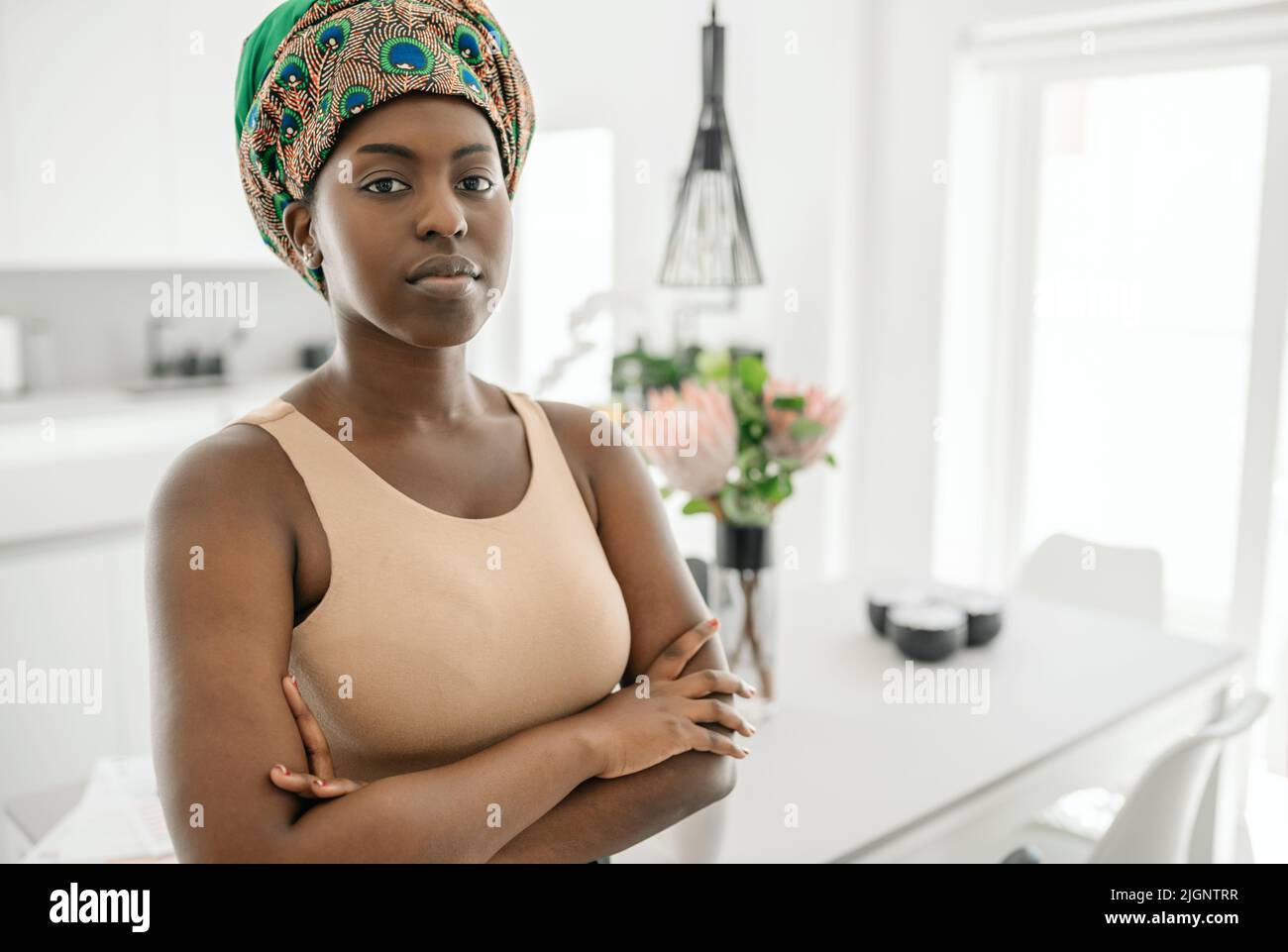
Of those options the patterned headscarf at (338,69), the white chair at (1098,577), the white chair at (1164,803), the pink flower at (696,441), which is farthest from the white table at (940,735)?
the patterned headscarf at (338,69)

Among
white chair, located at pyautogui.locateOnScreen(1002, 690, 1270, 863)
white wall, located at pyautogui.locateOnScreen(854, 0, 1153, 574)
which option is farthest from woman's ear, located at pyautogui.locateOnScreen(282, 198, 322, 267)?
white wall, located at pyautogui.locateOnScreen(854, 0, 1153, 574)

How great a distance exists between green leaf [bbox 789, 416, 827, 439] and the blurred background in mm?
412

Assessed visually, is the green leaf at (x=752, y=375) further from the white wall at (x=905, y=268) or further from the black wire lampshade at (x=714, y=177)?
the white wall at (x=905, y=268)

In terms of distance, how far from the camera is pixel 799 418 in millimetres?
1632

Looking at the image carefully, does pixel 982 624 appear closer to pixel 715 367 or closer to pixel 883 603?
pixel 883 603

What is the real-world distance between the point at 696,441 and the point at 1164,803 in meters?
0.78

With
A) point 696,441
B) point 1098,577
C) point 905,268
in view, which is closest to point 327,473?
point 696,441

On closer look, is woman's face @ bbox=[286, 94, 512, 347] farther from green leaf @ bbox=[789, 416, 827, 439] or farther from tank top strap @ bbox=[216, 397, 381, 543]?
green leaf @ bbox=[789, 416, 827, 439]

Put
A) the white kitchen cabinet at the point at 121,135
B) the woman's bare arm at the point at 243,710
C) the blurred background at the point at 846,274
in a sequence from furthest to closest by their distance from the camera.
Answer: the white kitchen cabinet at the point at 121,135 < the blurred background at the point at 846,274 < the woman's bare arm at the point at 243,710

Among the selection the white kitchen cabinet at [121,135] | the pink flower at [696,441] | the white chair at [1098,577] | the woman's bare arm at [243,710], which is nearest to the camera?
the woman's bare arm at [243,710]

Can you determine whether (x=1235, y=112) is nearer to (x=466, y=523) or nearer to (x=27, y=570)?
(x=466, y=523)

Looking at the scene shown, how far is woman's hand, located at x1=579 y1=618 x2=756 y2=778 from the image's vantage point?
0.95 metres

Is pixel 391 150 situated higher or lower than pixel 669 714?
higher

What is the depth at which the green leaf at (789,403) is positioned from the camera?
1637 millimetres
